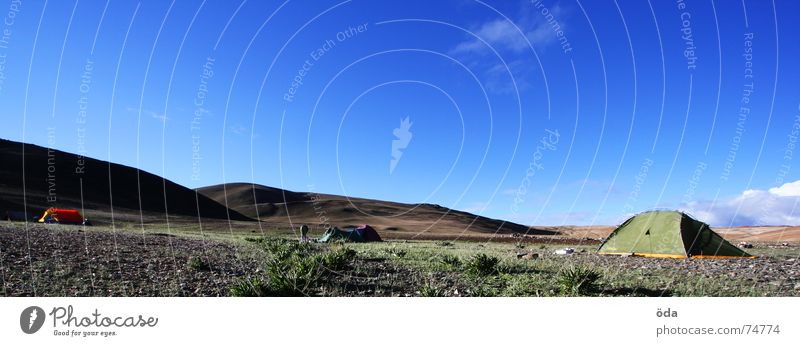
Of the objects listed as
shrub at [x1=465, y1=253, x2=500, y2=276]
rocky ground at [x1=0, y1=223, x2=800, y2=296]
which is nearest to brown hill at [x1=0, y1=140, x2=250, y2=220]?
rocky ground at [x1=0, y1=223, x2=800, y2=296]

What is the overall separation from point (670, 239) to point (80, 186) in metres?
124

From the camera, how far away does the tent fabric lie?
1966 centimetres

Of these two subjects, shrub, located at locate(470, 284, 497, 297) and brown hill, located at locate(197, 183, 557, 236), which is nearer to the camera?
shrub, located at locate(470, 284, 497, 297)

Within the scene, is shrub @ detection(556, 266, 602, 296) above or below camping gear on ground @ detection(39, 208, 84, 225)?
below

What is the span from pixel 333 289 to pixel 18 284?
6.04 meters

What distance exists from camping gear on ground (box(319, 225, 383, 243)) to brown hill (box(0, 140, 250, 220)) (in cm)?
5716

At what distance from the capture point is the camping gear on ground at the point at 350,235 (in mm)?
38769

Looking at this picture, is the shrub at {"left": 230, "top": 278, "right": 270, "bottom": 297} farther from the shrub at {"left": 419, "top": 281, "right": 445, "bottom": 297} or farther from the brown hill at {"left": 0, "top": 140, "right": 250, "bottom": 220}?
the brown hill at {"left": 0, "top": 140, "right": 250, "bottom": 220}

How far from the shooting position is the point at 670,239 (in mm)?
20391

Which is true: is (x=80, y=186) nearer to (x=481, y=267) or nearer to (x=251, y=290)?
(x=481, y=267)

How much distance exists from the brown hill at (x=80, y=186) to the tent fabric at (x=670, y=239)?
270 feet

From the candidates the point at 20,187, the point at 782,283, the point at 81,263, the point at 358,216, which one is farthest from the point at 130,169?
the point at 782,283
